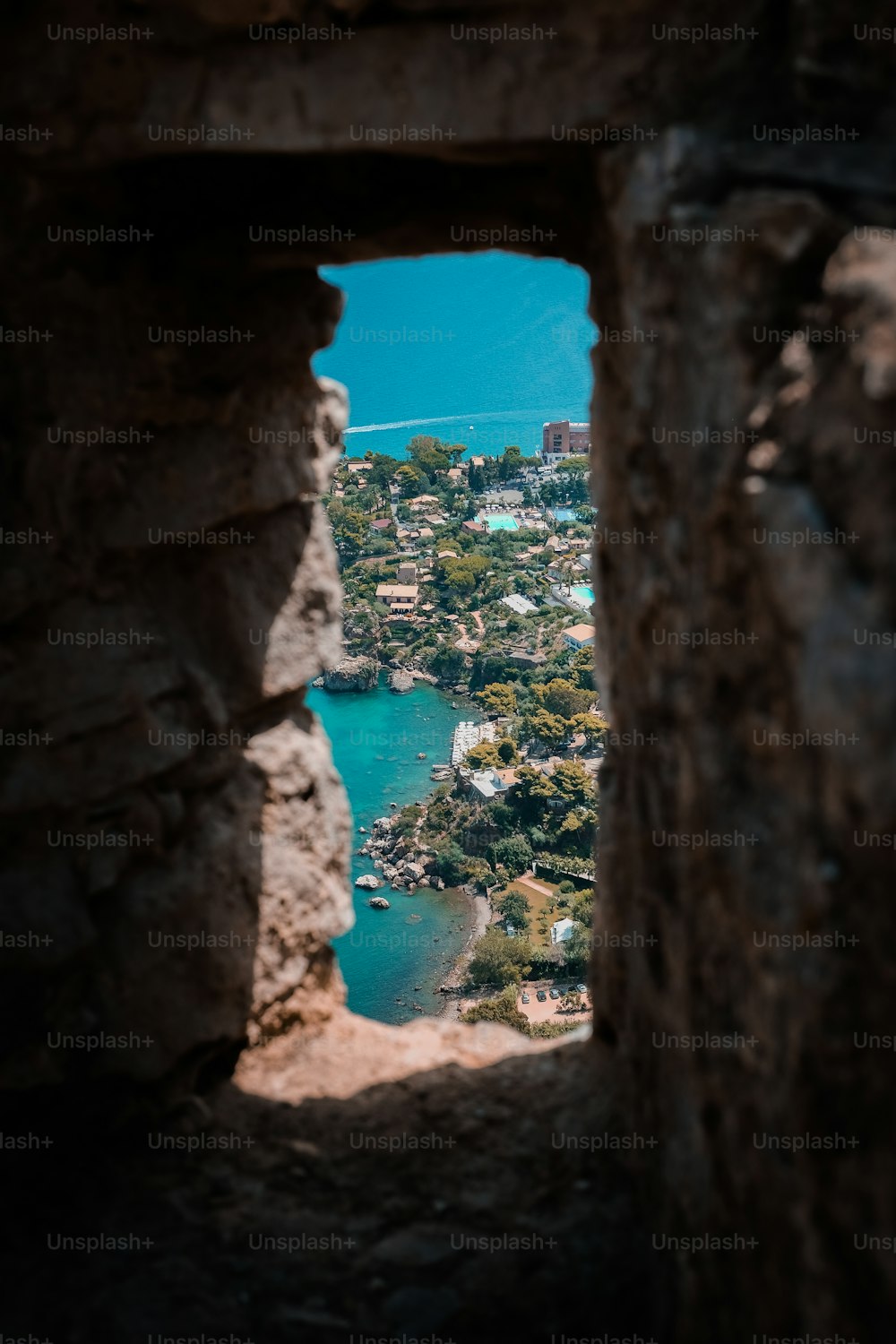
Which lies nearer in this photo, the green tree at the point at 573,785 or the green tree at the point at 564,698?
the green tree at the point at 573,785

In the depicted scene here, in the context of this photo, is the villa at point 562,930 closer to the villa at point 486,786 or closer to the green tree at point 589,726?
the villa at point 486,786

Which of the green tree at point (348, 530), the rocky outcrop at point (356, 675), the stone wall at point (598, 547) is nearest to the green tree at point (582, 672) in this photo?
the rocky outcrop at point (356, 675)

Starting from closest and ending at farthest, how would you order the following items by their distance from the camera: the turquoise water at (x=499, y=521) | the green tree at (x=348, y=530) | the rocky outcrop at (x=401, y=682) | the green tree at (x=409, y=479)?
the rocky outcrop at (x=401, y=682) → the green tree at (x=348, y=530) → the turquoise water at (x=499, y=521) → the green tree at (x=409, y=479)

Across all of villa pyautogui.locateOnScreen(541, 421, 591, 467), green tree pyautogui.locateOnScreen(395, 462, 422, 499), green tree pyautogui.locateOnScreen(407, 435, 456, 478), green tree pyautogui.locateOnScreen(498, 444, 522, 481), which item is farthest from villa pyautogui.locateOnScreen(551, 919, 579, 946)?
villa pyautogui.locateOnScreen(541, 421, 591, 467)

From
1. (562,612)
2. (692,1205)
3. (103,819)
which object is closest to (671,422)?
(692,1205)

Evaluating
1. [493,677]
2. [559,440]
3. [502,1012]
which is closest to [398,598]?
[493,677]

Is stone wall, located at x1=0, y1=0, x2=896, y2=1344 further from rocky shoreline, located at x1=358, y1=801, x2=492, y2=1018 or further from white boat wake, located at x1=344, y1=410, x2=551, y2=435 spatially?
white boat wake, located at x1=344, y1=410, x2=551, y2=435

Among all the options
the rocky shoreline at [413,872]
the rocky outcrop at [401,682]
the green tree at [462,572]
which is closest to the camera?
the rocky shoreline at [413,872]

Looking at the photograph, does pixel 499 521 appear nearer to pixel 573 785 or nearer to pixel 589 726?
pixel 589 726
